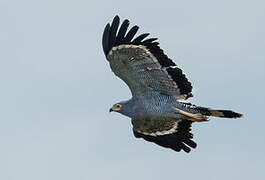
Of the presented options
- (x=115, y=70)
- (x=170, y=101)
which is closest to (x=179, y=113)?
(x=170, y=101)

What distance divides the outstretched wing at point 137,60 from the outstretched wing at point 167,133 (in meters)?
1.38

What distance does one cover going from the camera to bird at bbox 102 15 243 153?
2414cm

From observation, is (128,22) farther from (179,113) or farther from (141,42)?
(179,113)

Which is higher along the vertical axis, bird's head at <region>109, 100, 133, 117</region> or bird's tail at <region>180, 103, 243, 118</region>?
bird's head at <region>109, 100, 133, 117</region>

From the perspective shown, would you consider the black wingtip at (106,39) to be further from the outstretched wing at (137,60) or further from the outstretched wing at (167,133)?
the outstretched wing at (167,133)

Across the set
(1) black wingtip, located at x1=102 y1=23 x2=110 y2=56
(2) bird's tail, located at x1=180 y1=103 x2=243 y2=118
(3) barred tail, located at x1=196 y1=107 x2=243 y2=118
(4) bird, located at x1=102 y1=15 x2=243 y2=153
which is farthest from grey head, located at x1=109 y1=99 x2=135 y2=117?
(3) barred tail, located at x1=196 y1=107 x2=243 y2=118

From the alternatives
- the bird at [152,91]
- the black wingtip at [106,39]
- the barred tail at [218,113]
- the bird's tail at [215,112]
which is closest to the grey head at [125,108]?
the bird at [152,91]

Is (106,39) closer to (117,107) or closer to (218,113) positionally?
(117,107)

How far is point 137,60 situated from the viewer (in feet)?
79.6

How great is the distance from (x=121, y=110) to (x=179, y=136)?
2014 mm

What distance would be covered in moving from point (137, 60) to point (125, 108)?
60.0 inches

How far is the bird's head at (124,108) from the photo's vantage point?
24875mm

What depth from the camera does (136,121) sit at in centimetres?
2547

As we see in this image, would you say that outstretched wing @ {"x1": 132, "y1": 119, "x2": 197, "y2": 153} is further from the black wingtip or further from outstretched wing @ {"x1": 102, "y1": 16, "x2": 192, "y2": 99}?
the black wingtip
